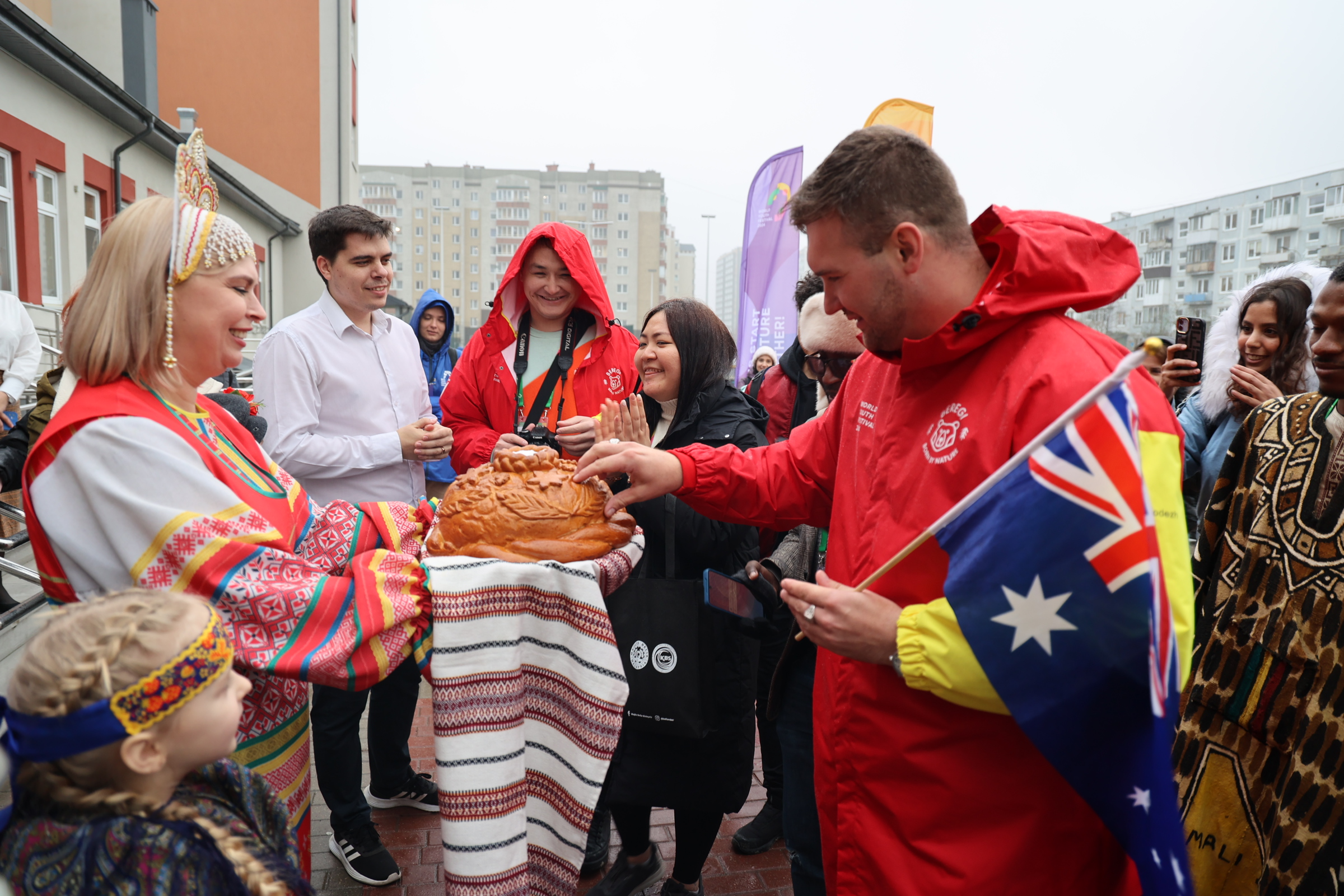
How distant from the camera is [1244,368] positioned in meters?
3.93

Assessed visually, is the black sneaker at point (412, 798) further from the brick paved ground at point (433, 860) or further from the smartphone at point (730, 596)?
the smartphone at point (730, 596)

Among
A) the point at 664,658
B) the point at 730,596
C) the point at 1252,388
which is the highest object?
the point at 1252,388

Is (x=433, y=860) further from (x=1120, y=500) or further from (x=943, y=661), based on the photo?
(x=1120, y=500)

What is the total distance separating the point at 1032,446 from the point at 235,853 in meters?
1.57

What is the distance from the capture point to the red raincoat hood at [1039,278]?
63.3 inches

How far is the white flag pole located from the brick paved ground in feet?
7.20

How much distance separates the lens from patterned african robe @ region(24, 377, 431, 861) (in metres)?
1.71

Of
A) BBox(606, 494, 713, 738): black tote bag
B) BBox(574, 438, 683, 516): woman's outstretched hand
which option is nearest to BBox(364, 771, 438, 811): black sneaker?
BBox(606, 494, 713, 738): black tote bag

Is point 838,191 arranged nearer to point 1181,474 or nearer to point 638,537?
point 1181,474

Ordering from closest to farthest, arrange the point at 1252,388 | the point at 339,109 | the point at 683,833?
1. the point at 683,833
2. the point at 1252,388
3. the point at 339,109

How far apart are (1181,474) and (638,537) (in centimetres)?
146

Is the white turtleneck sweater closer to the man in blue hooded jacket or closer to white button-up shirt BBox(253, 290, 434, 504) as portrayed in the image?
white button-up shirt BBox(253, 290, 434, 504)

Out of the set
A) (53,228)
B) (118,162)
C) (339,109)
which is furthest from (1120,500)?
(339,109)

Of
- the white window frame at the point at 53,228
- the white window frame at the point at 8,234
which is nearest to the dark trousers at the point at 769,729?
the white window frame at the point at 8,234
